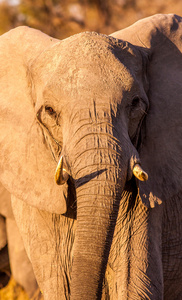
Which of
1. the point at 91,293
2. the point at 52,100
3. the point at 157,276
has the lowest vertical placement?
the point at 157,276

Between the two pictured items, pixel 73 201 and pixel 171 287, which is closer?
pixel 73 201

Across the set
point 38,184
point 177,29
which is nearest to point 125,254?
point 38,184

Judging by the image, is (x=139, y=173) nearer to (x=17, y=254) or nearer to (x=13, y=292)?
(x=17, y=254)

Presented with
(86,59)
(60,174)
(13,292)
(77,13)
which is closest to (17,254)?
(13,292)

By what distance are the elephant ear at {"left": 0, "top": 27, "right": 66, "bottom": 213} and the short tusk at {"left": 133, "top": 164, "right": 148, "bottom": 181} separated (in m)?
0.50

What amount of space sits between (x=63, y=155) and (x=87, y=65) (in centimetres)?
43

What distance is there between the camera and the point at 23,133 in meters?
3.19

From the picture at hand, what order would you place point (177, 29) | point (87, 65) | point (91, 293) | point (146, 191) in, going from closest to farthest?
1. point (91, 293)
2. point (87, 65)
3. point (146, 191)
4. point (177, 29)

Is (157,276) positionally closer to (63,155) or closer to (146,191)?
(146,191)

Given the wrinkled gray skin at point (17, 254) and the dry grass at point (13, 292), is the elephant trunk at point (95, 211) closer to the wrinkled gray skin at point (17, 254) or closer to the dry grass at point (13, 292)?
the wrinkled gray skin at point (17, 254)

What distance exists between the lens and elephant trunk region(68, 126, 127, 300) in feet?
8.24

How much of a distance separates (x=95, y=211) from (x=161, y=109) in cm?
84

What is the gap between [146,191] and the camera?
295 cm

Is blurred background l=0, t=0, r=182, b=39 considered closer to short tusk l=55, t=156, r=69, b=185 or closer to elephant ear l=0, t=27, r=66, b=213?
elephant ear l=0, t=27, r=66, b=213
